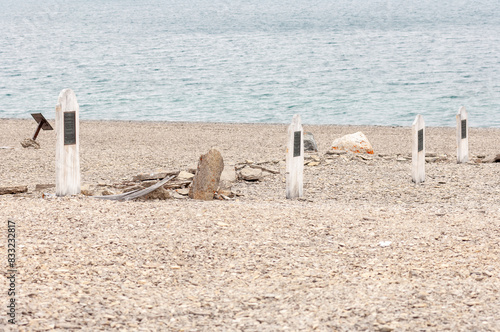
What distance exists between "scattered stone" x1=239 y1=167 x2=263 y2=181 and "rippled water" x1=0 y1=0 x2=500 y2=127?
18.8 metres

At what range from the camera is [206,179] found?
30.2ft

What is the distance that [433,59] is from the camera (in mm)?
55406

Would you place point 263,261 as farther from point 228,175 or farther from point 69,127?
point 228,175

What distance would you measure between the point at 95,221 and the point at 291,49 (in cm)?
6498

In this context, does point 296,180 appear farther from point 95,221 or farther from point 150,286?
point 150,286

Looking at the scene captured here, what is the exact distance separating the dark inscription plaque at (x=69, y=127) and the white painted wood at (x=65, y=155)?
0.04 meters

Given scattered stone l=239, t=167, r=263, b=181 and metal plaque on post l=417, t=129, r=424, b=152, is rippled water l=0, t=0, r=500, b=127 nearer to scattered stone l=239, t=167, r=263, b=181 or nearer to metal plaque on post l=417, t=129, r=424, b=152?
metal plaque on post l=417, t=129, r=424, b=152

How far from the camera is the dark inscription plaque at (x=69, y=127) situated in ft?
27.0

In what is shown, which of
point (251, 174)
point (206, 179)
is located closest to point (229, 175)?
point (251, 174)

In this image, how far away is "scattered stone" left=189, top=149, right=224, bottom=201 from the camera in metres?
9.16

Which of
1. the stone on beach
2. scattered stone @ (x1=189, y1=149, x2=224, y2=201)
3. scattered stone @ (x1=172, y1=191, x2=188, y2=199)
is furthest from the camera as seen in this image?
the stone on beach

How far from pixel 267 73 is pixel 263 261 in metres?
46.3

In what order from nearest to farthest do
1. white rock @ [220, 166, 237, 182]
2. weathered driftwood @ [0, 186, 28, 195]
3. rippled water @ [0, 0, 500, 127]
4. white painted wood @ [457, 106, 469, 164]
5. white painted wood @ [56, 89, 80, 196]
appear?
white painted wood @ [56, 89, 80, 196]
weathered driftwood @ [0, 186, 28, 195]
white rock @ [220, 166, 237, 182]
white painted wood @ [457, 106, 469, 164]
rippled water @ [0, 0, 500, 127]

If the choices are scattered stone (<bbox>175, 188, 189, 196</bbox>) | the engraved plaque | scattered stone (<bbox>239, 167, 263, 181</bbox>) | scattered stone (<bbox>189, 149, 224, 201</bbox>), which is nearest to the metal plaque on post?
the engraved plaque
